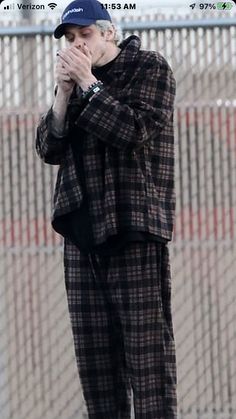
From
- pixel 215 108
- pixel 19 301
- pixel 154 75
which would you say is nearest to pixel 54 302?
pixel 19 301

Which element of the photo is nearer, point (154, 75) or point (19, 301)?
point (154, 75)

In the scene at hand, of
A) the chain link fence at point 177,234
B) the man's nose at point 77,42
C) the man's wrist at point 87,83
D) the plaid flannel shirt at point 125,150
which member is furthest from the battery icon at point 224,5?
the man's wrist at point 87,83

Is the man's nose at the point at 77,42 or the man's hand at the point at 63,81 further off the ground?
the man's nose at the point at 77,42

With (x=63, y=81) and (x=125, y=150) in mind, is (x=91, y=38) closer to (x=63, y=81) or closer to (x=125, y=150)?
(x=63, y=81)

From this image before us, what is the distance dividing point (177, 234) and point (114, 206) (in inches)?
68.9

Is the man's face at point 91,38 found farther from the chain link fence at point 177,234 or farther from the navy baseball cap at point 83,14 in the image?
the chain link fence at point 177,234

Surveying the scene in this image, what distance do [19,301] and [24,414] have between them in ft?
1.89

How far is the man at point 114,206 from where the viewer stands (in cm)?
311

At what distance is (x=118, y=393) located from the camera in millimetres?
3295

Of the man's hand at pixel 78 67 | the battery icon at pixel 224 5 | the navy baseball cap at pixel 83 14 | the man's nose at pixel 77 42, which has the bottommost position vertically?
the man's hand at pixel 78 67

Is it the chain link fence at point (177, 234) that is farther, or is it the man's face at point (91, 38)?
the chain link fence at point (177, 234)

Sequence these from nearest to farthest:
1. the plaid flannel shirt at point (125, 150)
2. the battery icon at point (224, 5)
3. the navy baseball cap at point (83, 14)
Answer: the plaid flannel shirt at point (125, 150)
the navy baseball cap at point (83, 14)
the battery icon at point (224, 5)

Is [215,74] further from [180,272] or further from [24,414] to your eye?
[24,414]

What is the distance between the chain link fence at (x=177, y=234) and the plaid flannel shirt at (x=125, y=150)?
60.9 inches
